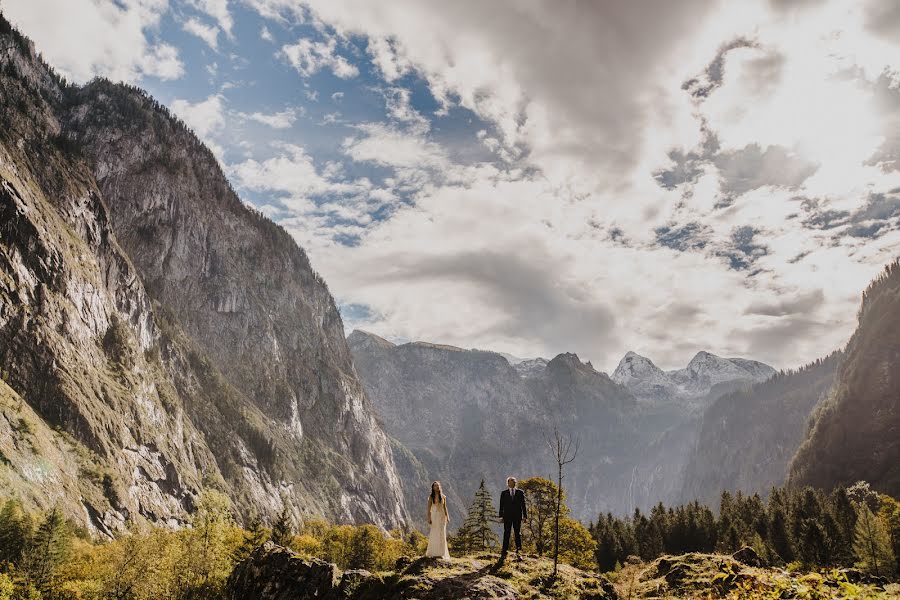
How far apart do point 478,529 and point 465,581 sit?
46.5 meters

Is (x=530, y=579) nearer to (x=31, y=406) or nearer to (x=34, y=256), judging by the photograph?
(x=31, y=406)

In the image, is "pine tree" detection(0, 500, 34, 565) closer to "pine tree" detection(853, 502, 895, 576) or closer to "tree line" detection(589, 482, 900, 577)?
"tree line" detection(589, 482, 900, 577)

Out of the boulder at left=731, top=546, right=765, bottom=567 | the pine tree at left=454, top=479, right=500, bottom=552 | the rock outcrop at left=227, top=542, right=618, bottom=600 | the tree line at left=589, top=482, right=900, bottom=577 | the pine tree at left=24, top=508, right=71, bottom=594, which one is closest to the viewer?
the rock outcrop at left=227, top=542, right=618, bottom=600

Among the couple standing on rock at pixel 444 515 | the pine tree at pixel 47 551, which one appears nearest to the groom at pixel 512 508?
the couple standing on rock at pixel 444 515

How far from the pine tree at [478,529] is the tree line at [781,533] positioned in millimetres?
22210

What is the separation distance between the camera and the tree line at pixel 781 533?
73.9 meters

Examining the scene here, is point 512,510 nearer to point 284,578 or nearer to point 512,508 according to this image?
point 512,508

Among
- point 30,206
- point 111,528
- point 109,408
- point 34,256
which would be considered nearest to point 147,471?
point 109,408

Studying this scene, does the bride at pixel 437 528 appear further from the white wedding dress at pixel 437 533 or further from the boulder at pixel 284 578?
the boulder at pixel 284 578

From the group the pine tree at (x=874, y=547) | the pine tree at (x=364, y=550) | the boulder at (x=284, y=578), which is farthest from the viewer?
the pine tree at (x=364, y=550)

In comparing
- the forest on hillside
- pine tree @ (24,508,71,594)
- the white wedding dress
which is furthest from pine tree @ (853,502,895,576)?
pine tree @ (24,508,71,594)

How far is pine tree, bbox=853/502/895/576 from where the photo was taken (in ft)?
228

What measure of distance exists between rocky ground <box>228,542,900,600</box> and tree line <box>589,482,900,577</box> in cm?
5321

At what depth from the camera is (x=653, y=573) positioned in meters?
30.6
